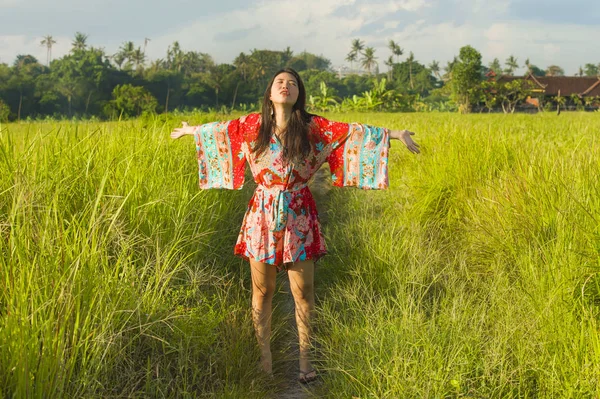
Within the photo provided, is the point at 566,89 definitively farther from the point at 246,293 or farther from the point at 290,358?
the point at 290,358

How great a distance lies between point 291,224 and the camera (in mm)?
2992

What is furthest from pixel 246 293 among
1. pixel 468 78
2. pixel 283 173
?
pixel 468 78

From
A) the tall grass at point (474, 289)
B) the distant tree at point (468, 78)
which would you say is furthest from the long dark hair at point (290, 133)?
the distant tree at point (468, 78)

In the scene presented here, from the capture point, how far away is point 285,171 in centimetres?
300

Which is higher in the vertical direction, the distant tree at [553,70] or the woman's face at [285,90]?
the distant tree at [553,70]

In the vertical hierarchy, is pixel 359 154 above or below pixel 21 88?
below

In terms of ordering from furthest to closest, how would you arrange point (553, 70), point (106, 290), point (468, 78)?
point (553, 70) < point (468, 78) < point (106, 290)

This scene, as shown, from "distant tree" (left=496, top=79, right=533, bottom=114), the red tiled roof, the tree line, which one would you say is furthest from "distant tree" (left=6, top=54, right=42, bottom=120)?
the red tiled roof

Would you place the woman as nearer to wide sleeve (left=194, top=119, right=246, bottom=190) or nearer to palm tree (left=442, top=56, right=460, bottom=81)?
wide sleeve (left=194, top=119, right=246, bottom=190)

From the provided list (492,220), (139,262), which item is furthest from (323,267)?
(139,262)

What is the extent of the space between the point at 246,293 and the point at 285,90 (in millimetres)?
1589

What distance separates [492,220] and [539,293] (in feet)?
Result: 3.62

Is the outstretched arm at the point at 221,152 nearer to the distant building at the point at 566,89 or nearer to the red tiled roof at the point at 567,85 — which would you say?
the distant building at the point at 566,89

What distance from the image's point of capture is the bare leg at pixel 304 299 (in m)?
3.09
